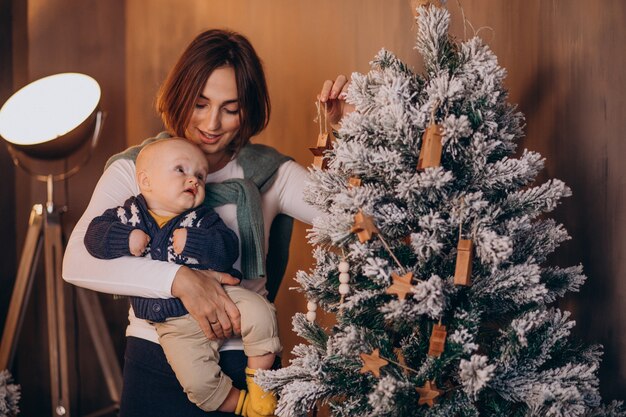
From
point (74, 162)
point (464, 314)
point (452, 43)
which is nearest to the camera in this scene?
point (464, 314)

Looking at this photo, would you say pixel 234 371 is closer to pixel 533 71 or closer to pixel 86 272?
pixel 86 272

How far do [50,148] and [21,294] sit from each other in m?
0.53

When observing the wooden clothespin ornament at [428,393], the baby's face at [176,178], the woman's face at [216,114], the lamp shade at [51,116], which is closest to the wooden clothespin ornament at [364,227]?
the wooden clothespin ornament at [428,393]

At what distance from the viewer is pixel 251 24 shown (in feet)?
9.03

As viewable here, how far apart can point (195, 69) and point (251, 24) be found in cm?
104

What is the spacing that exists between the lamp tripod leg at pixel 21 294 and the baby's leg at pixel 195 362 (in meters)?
1.14

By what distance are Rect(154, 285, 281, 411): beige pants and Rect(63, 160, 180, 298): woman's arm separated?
0.09m

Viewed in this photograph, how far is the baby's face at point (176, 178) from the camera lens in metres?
1.64

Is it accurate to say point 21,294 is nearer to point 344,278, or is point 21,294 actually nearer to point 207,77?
point 207,77

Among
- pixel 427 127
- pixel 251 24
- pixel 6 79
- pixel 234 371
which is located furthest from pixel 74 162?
pixel 427 127

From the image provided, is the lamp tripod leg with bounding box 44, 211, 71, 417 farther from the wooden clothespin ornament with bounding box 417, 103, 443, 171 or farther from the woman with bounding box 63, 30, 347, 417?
the wooden clothespin ornament with bounding box 417, 103, 443, 171

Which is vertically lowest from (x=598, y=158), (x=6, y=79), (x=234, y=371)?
(x=234, y=371)

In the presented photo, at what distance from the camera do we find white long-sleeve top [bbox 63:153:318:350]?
1.61 m

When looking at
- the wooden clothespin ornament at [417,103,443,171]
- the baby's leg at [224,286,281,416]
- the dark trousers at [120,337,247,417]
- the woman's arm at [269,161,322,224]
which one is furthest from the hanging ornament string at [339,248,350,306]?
the woman's arm at [269,161,322,224]
